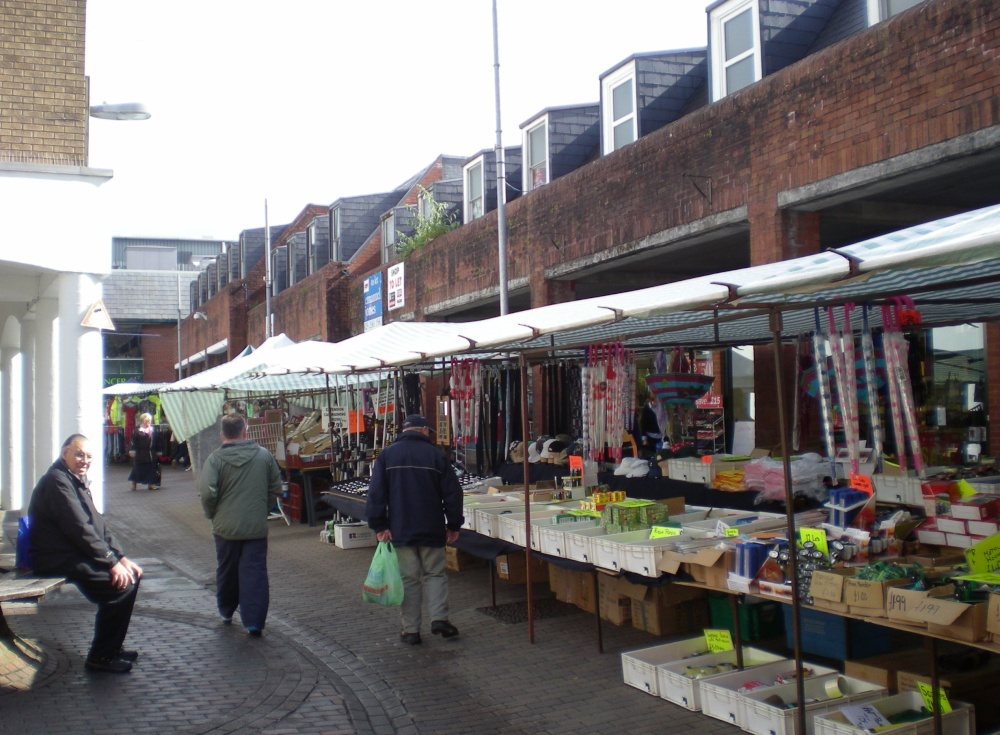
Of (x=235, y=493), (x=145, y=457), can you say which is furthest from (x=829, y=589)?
(x=145, y=457)

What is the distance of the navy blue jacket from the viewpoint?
737cm

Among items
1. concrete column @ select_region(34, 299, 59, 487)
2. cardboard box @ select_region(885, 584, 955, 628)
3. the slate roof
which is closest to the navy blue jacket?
cardboard box @ select_region(885, 584, 955, 628)

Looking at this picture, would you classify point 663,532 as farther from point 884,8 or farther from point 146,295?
point 146,295

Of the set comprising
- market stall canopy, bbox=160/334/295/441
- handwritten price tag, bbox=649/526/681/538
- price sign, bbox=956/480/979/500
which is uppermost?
market stall canopy, bbox=160/334/295/441

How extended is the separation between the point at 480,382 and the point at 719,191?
386 cm

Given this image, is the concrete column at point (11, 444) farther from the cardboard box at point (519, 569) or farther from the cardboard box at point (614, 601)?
the cardboard box at point (614, 601)

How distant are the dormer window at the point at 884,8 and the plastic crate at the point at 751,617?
6.93m

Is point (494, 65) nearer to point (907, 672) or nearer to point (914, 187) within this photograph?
point (914, 187)

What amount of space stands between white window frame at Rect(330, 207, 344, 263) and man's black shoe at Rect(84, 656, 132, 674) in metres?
22.9

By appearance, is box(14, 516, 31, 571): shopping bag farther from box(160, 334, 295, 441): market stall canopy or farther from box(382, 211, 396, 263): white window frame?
box(382, 211, 396, 263): white window frame

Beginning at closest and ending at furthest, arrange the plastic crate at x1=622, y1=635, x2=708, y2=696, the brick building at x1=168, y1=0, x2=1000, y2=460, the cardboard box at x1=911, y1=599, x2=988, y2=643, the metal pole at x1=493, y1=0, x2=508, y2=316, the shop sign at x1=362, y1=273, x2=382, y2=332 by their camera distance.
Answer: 1. the cardboard box at x1=911, y1=599, x2=988, y2=643
2. the plastic crate at x1=622, y1=635, x2=708, y2=696
3. the brick building at x1=168, y1=0, x2=1000, y2=460
4. the metal pole at x1=493, y1=0, x2=508, y2=316
5. the shop sign at x1=362, y1=273, x2=382, y2=332

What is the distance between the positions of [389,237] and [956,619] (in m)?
22.6

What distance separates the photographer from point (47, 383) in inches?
474

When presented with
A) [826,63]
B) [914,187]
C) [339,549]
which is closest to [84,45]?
[339,549]
